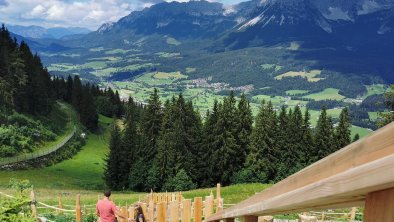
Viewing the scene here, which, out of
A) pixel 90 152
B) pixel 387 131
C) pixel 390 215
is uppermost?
pixel 387 131

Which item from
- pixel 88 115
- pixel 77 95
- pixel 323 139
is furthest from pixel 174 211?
pixel 77 95

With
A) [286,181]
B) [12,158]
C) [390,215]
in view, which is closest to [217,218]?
[286,181]

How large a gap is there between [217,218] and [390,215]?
344 cm

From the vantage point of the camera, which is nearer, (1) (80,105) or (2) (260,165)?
(2) (260,165)

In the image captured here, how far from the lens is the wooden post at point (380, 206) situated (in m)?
1.90

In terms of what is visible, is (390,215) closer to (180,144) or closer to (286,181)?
(286,181)

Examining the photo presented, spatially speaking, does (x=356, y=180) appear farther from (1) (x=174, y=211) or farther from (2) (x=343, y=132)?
(2) (x=343, y=132)

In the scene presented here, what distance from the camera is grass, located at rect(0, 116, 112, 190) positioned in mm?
50562

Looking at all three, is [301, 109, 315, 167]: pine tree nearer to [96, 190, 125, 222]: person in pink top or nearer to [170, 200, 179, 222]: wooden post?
[96, 190, 125, 222]: person in pink top

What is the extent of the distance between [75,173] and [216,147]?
2171cm

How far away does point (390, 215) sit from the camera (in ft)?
6.19

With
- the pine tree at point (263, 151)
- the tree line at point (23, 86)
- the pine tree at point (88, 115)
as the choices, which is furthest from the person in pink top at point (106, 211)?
the pine tree at point (88, 115)

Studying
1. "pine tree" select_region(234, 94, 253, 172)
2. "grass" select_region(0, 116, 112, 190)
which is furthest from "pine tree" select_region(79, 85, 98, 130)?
Answer: "pine tree" select_region(234, 94, 253, 172)

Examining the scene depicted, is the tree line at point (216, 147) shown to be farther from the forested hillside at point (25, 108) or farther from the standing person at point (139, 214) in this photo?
the standing person at point (139, 214)
